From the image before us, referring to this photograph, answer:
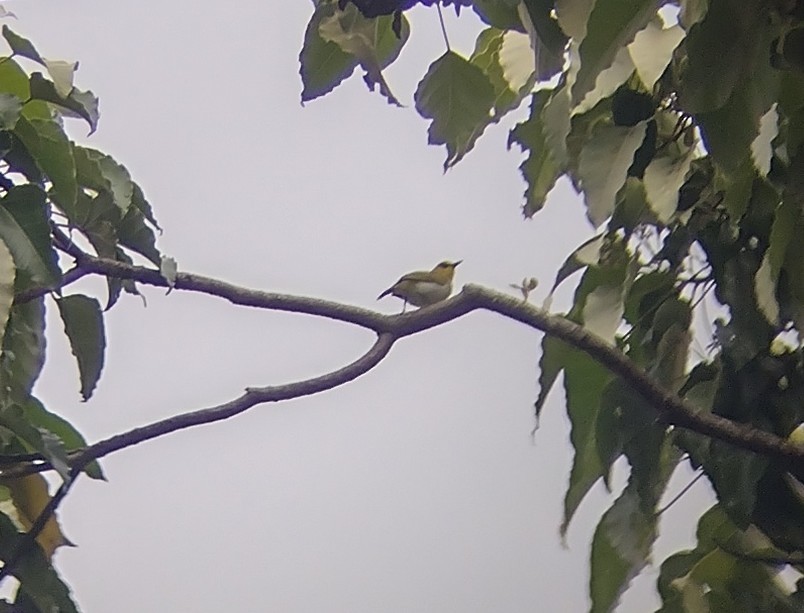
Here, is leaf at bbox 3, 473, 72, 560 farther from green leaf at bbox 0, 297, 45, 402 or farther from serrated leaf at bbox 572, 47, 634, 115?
serrated leaf at bbox 572, 47, 634, 115

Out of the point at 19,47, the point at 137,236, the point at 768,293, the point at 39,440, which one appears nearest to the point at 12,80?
the point at 19,47

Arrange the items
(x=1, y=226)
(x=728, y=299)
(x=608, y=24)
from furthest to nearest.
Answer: (x=728, y=299)
(x=1, y=226)
(x=608, y=24)

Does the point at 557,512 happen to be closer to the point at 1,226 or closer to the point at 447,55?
the point at 447,55

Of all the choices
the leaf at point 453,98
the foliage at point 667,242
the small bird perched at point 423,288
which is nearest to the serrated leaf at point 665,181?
the foliage at point 667,242

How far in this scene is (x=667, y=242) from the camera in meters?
0.68

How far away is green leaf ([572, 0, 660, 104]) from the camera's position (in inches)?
14.7

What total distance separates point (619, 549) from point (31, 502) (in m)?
0.38

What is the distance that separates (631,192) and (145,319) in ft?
2.29

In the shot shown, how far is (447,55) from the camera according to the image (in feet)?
2.00

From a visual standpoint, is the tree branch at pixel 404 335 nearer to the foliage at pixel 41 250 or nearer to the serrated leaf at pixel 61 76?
the foliage at pixel 41 250

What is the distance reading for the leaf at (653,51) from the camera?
557 millimetres

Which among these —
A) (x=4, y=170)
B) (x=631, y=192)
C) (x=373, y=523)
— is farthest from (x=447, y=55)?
(x=373, y=523)

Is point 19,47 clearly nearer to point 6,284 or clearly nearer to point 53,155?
point 53,155

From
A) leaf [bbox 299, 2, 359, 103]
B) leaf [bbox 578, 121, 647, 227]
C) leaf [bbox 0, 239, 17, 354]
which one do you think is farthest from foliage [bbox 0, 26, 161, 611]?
→ leaf [bbox 578, 121, 647, 227]
